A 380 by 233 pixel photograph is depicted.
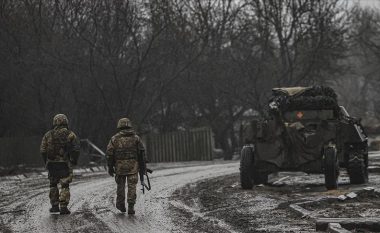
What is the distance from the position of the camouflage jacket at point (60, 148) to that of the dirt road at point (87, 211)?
2.97ft

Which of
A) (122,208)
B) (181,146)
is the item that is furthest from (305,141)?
(181,146)

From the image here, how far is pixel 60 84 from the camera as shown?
3002 cm

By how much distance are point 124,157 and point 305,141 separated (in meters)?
4.57

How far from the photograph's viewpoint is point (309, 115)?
1505 centimetres

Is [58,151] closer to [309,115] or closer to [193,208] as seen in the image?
[193,208]

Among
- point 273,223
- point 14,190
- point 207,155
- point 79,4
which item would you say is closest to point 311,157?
point 273,223

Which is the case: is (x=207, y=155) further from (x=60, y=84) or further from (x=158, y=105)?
(x=60, y=84)

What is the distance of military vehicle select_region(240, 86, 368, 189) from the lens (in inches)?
562

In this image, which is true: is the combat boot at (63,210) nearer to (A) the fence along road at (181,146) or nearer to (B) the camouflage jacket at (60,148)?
(B) the camouflage jacket at (60,148)

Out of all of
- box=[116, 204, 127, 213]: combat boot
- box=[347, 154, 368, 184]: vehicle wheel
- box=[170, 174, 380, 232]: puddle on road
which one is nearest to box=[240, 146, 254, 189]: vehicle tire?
box=[170, 174, 380, 232]: puddle on road

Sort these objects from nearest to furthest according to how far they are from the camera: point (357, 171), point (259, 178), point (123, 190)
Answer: point (123, 190) → point (357, 171) → point (259, 178)

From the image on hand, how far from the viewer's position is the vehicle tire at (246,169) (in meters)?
14.6

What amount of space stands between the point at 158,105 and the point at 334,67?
9641mm

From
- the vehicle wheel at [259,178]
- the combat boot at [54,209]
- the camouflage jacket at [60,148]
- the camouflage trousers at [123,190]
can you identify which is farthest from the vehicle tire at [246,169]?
the combat boot at [54,209]
